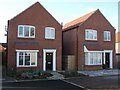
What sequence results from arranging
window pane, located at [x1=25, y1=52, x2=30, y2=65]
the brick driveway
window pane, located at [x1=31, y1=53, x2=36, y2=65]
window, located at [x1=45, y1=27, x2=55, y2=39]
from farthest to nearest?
window, located at [x1=45, y1=27, x2=55, y2=39], window pane, located at [x1=31, y1=53, x2=36, y2=65], window pane, located at [x1=25, y1=52, x2=30, y2=65], the brick driveway

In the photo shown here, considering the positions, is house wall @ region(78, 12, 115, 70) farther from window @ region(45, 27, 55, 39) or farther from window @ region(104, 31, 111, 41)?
window @ region(45, 27, 55, 39)

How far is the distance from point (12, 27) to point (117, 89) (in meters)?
17.3

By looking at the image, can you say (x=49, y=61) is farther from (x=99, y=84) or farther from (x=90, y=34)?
(x=99, y=84)

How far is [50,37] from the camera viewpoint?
1248 inches

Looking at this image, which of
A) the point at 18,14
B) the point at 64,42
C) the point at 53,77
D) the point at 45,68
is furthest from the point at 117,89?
the point at 64,42

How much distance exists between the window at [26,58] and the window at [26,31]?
220cm

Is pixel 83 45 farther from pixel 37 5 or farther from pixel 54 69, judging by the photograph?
pixel 37 5

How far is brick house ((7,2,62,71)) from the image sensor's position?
95.7ft

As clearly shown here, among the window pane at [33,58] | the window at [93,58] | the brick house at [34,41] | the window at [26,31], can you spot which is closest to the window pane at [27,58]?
the brick house at [34,41]

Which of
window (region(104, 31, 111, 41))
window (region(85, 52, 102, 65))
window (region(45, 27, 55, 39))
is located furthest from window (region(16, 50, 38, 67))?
window (region(104, 31, 111, 41))

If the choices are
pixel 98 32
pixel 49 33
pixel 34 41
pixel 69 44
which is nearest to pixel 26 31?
pixel 34 41

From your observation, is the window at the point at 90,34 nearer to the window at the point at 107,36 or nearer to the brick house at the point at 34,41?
the window at the point at 107,36

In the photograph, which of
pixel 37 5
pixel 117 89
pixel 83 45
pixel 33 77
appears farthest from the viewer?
pixel 83 45

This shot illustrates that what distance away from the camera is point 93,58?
33938 mm
